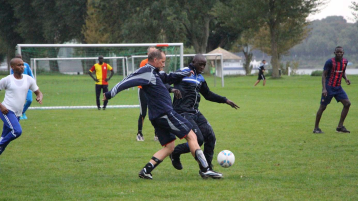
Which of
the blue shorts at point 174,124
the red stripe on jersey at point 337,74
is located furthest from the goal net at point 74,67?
the blue shorts at point 174,124

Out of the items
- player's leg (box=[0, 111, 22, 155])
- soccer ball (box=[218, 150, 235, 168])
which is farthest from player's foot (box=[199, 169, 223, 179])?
player's leg (box=[0, 111, 22, 155])

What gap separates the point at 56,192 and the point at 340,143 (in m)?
6.07

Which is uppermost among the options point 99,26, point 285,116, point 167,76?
point 99,26

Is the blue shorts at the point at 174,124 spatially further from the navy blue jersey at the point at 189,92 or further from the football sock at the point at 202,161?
the navy blue jersey at the point at 189,92

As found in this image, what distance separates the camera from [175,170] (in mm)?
7293

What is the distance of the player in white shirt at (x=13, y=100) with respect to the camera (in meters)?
7.31

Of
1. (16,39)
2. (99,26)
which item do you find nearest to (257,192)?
(99,26)

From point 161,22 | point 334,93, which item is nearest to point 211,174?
point 334,93

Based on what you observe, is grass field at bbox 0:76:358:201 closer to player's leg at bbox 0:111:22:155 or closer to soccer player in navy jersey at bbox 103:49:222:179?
soccer player in navy jersey at bbox 103:49:222:179

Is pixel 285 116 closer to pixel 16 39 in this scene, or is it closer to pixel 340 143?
pixel 340 143

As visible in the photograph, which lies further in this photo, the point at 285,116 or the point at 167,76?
the point at 285,116

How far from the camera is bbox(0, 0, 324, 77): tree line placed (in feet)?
135

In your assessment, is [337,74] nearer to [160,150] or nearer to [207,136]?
[207,136]

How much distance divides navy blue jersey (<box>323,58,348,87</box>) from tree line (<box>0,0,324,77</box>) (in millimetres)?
29332
